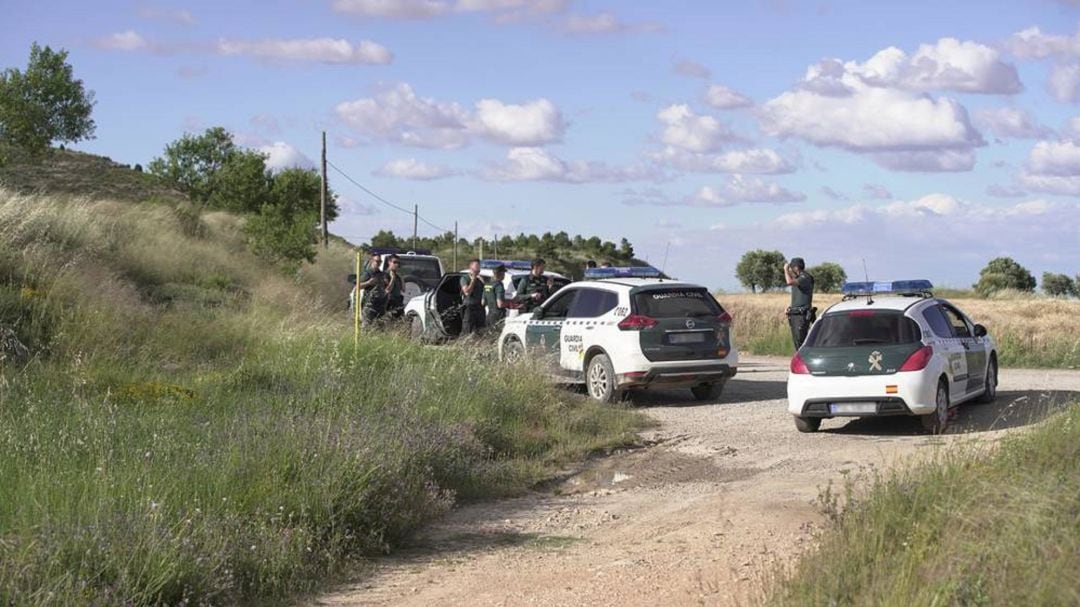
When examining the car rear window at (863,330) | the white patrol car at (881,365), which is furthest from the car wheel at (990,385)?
the car rear window at (863,330)

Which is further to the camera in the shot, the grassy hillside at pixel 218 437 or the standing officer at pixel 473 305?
the standing officer at pixel 473 305

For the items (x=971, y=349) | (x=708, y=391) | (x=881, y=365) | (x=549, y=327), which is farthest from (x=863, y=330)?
(x=549, y=327)

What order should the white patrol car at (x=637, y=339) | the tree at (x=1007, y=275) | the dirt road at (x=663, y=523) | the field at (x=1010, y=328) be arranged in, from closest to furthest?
the dirt road at (x=663, y=523), the white patrol car at (x=637, y=339), the field at (x=1010, y=328), the tree at (x=1007, y=275)

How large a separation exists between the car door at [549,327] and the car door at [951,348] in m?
5.24

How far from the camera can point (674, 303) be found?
1703 centimetres

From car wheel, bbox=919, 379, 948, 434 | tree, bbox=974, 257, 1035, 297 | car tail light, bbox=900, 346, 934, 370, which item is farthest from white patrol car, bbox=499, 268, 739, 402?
tree, bbox=974, 257, 1035, 297

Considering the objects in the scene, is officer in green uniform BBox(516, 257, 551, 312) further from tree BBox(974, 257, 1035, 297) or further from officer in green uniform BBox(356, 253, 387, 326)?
tree BBox(974, 257, 1035, 297)

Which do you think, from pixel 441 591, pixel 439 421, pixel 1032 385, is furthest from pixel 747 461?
pixel 1032 385

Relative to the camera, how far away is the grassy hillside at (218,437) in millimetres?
6934

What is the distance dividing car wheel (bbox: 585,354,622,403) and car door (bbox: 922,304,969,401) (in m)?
4.26

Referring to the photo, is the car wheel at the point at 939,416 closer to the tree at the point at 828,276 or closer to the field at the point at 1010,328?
A: the field at the point at 1010,328

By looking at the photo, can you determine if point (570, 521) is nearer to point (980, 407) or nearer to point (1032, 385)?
point (980, 407)

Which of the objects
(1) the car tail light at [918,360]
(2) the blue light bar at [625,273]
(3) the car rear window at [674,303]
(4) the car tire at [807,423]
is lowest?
(4) the car tire at [807,423]

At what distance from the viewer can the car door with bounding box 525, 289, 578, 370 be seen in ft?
58.4
